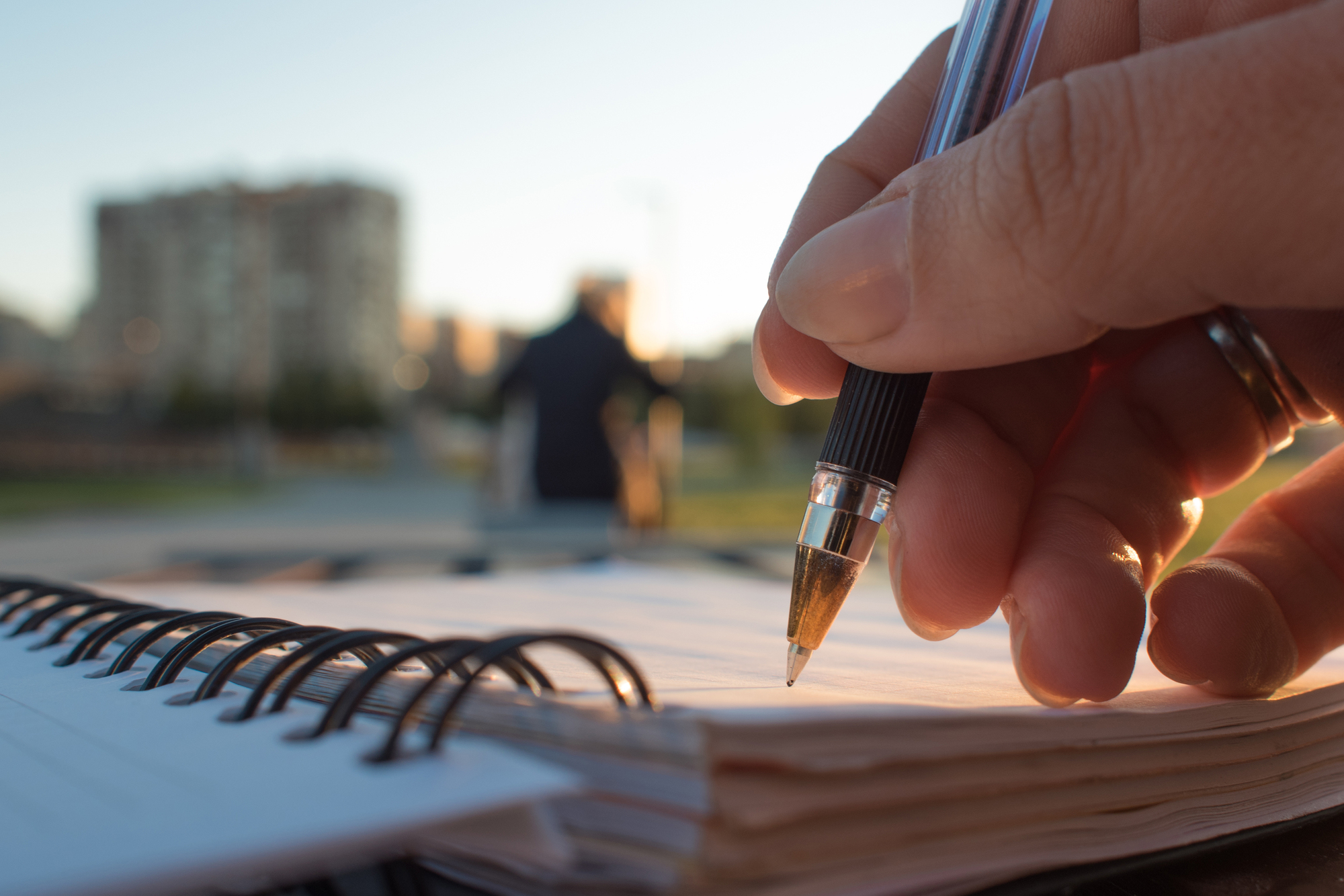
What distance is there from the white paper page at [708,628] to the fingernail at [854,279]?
18 centimetres

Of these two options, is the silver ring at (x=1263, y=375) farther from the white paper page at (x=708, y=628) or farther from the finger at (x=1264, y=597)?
the white paper page at (x=708, y=628)

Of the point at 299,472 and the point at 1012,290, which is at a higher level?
the point at 1012,290

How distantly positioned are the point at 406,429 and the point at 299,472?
3305 millimetres

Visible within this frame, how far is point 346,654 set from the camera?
17.3 inches

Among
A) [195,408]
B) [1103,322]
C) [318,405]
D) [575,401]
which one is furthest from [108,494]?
[318,405]

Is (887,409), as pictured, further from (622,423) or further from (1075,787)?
(622,423)

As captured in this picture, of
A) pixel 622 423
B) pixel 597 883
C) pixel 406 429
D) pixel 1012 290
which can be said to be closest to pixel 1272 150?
pixel 1012 290

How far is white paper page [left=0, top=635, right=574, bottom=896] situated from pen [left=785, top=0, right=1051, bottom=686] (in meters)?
0.26

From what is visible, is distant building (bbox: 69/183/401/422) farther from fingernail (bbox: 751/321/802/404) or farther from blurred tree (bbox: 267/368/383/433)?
fingernail (bbox: 751/321/802/404)

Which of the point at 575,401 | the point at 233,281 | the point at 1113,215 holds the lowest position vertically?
the point at 233,281

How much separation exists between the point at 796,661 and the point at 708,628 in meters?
0.25

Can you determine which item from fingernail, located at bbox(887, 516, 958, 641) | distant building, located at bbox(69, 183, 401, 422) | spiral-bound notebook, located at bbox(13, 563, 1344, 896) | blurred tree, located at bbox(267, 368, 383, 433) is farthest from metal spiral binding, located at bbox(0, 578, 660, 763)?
distant building, located at bbox(69, 183, 401, 422)

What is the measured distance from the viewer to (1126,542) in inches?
21.1

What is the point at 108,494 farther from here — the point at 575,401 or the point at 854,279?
the point at 854,279
